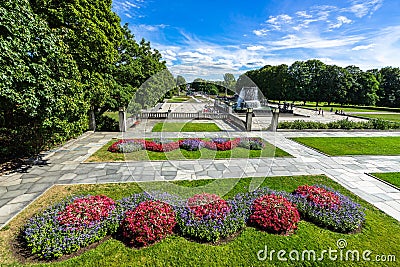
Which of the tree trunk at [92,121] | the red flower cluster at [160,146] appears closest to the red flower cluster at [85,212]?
the red flower cluster at [160,146]

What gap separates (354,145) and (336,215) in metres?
10.2

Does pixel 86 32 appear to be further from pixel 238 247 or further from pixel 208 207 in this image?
pixel 238 247

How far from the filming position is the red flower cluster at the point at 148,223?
4555 mm

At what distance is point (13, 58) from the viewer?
584cm

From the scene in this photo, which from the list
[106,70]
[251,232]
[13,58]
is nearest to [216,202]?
[251,232]

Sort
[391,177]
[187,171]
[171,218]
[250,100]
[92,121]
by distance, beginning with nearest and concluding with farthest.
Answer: [171,218] → [391,177] → [187,171] → [92,121] → [250,100]

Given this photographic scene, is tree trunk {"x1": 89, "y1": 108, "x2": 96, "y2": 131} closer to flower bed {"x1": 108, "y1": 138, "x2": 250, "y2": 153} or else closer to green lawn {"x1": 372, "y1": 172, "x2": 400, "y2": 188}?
flower bed {"x1": 108, "y1": 138, "x2": 250, "y2": 153}

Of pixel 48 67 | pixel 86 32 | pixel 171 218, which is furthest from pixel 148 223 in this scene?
pixel 86 32

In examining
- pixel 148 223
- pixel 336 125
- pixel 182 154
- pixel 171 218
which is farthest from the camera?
pixel 336 125

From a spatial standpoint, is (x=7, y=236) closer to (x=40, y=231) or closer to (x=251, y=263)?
(x=40, y=231)

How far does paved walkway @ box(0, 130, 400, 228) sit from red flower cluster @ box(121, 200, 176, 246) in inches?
Answer: 99.7

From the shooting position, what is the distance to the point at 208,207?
5227 mm

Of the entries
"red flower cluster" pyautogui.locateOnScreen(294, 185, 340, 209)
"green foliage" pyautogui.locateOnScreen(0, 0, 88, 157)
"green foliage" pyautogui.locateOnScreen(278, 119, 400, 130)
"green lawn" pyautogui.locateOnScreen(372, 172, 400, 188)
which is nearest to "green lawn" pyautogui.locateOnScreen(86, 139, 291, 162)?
"green foliage" pyautogui.locateOnScreen(0, 0, 88, 157)

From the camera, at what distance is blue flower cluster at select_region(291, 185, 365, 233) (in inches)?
201
